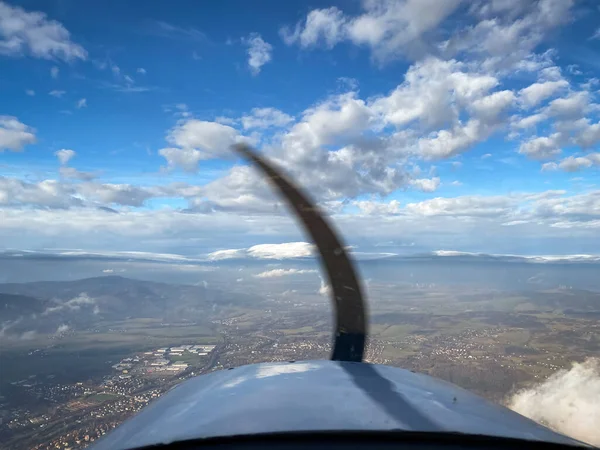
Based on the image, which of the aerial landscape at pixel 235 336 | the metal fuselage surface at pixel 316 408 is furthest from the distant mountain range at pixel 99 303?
the metal fuselage surface at pixel 316 408

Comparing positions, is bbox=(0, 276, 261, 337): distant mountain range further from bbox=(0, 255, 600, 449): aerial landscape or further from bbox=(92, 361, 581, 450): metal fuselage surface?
bbox=(92, 361, 581, 450): metal fuselage surface

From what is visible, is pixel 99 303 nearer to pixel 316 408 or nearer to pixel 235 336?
pixel 235 336

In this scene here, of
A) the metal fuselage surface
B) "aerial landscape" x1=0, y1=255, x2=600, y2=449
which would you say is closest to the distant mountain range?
"aerial landscape" x1=0, y1=255, x2=600, y2=449

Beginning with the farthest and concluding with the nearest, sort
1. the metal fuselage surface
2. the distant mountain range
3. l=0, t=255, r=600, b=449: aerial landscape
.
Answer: the distant mountain range, l=0, t=255, r=600, b=449: aerial landscape, the metal fuselage surface

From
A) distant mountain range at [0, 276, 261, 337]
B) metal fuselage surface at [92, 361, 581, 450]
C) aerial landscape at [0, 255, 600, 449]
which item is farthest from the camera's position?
distant mountain range at [0, 276, 261, 337]

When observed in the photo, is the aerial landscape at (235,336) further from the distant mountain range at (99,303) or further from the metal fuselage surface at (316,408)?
the metal fuselage surface at (316,408)

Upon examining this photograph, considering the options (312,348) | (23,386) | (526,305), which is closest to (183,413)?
(312,348)

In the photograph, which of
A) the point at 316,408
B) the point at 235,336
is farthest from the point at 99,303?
the point at 316,408

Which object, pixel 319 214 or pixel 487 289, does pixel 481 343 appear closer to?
pixel 319 214
